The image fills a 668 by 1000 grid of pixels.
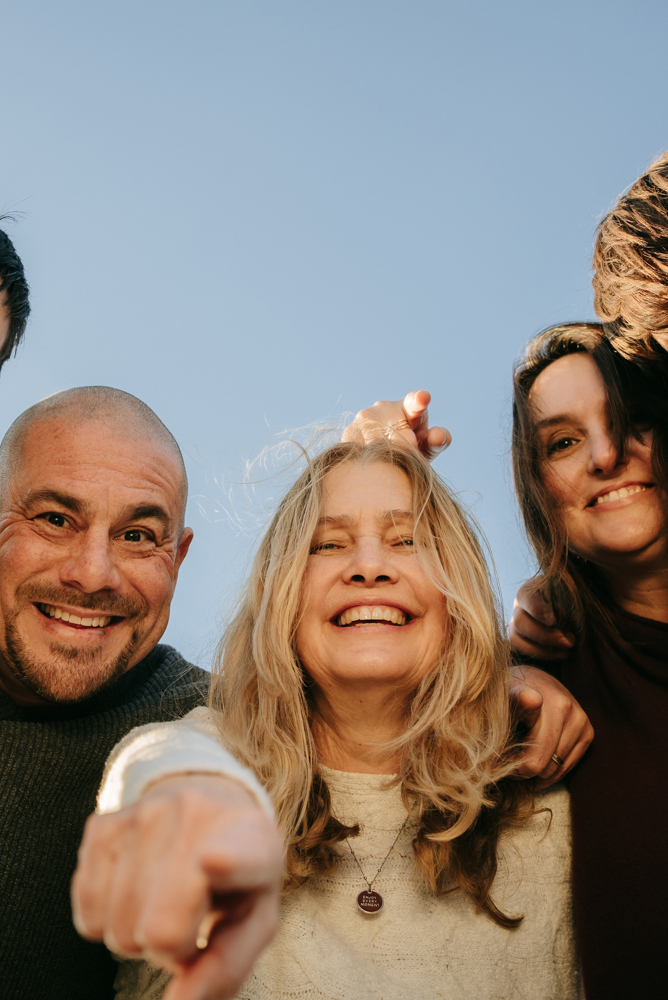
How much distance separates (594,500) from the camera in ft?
8.21

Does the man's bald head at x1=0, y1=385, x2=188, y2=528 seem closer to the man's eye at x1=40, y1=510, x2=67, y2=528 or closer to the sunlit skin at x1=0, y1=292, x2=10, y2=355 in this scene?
the man's eye at x1=40, y1=510, x2=67, y2=528

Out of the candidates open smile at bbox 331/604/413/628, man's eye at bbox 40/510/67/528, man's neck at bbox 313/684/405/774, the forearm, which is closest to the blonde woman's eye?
open smile at bbox 331/604/413/628

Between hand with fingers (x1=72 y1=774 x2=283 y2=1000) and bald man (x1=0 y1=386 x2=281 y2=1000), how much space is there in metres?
1.37

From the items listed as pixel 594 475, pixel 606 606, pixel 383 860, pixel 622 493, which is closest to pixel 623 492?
pixel 622 493

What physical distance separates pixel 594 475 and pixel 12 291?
2.44 m

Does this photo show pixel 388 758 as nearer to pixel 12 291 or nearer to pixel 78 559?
pixel 78 559

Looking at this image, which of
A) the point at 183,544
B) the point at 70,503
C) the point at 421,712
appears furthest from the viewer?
the point at 183,544

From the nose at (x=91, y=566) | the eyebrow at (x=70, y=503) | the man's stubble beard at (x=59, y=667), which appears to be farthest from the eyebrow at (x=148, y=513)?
the man's stubble beard at (x=59, y=667)

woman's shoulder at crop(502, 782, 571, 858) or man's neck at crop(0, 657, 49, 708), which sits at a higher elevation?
man's neck at crop(0, 657, 49, 708)

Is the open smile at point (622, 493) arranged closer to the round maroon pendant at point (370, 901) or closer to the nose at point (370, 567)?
the nose at point (370, 567)

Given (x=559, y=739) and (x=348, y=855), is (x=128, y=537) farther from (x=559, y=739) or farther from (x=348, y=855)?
(x=559, y=739)

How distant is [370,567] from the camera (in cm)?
213

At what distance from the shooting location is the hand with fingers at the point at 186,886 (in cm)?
78

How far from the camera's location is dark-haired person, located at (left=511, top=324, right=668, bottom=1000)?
1.96m
